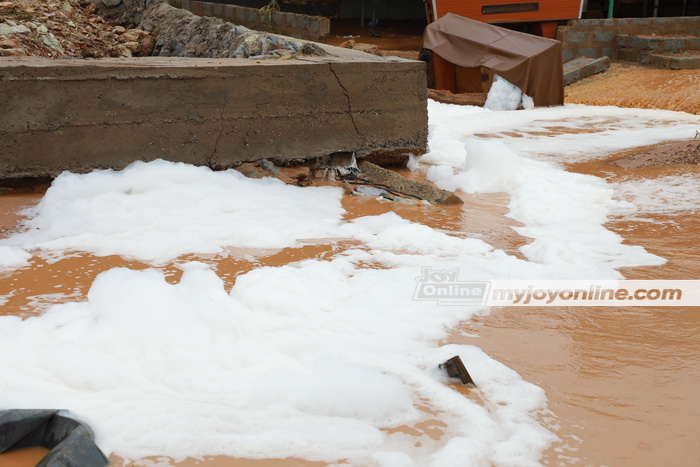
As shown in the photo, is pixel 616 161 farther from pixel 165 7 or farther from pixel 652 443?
pixel 165 7

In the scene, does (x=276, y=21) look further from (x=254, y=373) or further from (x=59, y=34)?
(x=254, y=373)

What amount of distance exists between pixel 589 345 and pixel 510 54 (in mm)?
8262

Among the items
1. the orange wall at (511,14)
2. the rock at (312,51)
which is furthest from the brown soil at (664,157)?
the orange wall at (511,14)

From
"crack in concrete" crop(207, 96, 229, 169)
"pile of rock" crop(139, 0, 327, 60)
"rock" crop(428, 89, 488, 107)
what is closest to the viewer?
"crack in concrete" crop(207, 96, 229, 169)

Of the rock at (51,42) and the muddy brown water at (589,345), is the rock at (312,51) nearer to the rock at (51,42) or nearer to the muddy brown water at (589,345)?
the muddy brown water at (589,345)

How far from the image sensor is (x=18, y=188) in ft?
17.7

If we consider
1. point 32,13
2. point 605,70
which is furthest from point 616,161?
point 32,13

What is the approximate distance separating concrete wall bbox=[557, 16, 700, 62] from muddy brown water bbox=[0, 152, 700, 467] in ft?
33.6

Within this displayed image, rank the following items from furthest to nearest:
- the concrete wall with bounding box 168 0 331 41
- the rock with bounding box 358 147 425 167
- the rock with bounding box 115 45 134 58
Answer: the concrete wall with bounding box 168 0 331 41 < the rock with bounding box 115 45 134 58 < the rock with bounding box 358 147 425 167

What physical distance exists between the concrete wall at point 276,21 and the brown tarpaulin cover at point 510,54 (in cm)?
185

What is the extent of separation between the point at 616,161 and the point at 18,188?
218 inches

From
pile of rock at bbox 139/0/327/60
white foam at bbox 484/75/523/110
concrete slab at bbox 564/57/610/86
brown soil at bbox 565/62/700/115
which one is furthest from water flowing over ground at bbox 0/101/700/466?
concrete slab at bbox 564/57/610/86

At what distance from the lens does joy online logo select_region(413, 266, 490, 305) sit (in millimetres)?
3781

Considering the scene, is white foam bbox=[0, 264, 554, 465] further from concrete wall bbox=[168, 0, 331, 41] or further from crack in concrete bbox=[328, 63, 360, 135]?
concrete wall bbox=[168, 0, 331, 41]
